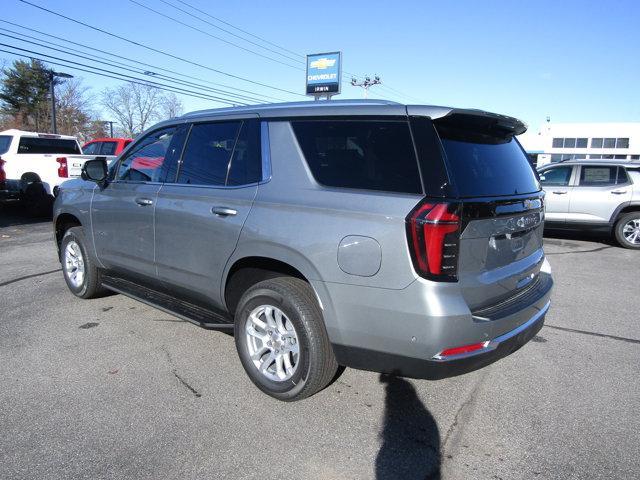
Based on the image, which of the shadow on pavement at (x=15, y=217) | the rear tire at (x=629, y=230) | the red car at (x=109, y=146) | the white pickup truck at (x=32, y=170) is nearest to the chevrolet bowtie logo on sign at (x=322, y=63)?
the red car at (x=109, y=146)

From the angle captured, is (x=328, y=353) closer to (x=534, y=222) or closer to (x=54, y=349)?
(x=534, y=222)

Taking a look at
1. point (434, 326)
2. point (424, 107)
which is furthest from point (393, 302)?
point (424, 107)

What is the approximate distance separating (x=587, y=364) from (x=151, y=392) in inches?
132

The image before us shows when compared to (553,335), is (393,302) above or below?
above

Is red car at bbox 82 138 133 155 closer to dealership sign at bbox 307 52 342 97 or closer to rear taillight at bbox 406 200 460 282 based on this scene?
rear taillight at bbox 406 200 460 282

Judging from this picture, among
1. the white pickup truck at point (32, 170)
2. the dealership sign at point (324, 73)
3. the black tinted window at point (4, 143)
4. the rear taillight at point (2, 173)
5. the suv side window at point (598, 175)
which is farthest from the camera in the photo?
the dealership sign at point (324, 73)

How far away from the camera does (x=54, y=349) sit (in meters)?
3.93

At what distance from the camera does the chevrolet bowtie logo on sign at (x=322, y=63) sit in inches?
1328

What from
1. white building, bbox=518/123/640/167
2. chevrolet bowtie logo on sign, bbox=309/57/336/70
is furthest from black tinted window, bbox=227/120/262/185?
white building, bbox=518/123/640/167

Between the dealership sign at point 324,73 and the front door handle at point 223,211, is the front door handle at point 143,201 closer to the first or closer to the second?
the front door handle at point 223,211

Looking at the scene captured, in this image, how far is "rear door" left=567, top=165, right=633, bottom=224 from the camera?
9.38 m

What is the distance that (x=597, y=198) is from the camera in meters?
9.52

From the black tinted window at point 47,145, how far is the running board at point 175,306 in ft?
31.6

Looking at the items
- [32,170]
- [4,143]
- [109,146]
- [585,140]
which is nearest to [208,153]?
[32,170]
